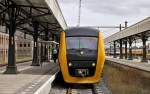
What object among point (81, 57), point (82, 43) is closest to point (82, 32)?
point (82, 43)

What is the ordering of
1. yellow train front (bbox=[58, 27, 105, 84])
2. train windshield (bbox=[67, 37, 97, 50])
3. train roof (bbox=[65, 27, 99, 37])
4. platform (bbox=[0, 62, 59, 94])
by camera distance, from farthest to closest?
train roof (bbox=[65, 27, 99, 37]) < train windshield (bbox=[67, 37, 97, 50]) < yellow train front (bbox=[58, 27, 105, 84]) < platform (bbox=[0, 62, 59, 94])

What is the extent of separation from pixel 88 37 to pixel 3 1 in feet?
19.3

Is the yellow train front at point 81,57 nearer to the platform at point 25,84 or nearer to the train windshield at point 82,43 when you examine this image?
the train windshield at point 82,43

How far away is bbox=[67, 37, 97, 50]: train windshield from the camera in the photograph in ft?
71.5

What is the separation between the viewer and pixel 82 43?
72.1 feet

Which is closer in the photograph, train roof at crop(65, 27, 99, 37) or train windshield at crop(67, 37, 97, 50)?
train windshield at crop(67, 37, 97, 50)

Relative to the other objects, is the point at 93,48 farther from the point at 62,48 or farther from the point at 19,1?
the point at 19,1

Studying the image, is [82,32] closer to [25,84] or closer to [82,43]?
[82,43]

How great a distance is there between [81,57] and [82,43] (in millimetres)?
958

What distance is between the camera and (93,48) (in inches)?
857

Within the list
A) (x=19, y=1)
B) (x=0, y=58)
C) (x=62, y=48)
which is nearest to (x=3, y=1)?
(x=19, y=1)

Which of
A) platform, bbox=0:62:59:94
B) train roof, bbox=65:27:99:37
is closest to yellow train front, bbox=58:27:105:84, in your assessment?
train roof, bbox=65:27:99:37

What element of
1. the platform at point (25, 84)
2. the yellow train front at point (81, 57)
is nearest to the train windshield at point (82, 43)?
the yellow train front at point (81, 57)

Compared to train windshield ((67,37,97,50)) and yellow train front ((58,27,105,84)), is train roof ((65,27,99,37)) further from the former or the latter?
train windshield ((67,37,97,50))
